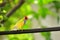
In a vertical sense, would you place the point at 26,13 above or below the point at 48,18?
above

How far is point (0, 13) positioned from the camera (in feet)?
2.10

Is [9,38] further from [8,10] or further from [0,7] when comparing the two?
[0,7]

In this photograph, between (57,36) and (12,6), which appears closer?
(12,6)

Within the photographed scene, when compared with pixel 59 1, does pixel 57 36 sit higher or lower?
lower

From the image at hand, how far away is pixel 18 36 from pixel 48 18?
74 centimetres

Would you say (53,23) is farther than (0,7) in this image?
Yes

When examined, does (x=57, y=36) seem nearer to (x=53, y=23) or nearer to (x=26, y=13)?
(x=53, y=23)

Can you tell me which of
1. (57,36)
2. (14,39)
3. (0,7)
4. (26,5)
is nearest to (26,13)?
(26,5)

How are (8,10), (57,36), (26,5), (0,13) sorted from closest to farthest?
(0,13), (8,10), (26,5), (57,36)

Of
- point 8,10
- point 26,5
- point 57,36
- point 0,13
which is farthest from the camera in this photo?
point 57,36

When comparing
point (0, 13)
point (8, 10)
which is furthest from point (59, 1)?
point (0, 13)

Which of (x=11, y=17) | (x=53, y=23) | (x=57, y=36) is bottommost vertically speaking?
(x=57, y=36)

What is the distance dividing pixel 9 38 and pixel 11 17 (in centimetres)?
11

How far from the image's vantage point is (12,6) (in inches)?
33.7
